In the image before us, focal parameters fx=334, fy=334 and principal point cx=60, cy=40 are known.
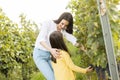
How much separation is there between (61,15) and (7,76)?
4.92 meters

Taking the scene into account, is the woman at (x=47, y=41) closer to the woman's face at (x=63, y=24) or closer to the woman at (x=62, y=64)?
the woman's face at (x=63, y=24)

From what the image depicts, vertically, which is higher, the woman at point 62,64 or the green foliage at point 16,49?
the woman at point 62,64

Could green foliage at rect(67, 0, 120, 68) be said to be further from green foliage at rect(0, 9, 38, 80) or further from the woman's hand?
green foliage at rect(0, 9, 38, 80)

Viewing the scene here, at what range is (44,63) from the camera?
409 cm

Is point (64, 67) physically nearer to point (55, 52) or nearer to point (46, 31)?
point (55, 52)

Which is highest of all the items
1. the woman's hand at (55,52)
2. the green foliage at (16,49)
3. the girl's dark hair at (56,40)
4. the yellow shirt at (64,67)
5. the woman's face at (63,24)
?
the woman's face at (63,24)

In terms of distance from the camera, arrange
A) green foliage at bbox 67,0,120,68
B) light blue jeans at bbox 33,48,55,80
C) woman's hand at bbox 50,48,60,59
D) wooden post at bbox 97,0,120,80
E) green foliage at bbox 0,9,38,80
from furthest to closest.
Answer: green foliage at bbox 0,9,38,80 → green foliage at bbox 67,0,120,68 → light blue jeans at bbox 33,48,55,80 → woman's hand at bbox 50,48,60,59 → wooden post at bbox 97,0,120,80

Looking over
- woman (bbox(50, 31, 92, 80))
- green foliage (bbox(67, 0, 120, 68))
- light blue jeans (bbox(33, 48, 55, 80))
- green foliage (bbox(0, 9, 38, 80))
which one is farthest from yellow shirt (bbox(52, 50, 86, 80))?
green foliage (bbox(0, 9, 38, 80))

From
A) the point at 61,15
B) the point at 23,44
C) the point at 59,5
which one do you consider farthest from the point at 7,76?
the point at 61,15

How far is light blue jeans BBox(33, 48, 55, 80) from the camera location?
4.05 meters

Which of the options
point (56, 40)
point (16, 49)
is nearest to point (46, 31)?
point (56, 40)

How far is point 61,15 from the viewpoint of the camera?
4109 mm

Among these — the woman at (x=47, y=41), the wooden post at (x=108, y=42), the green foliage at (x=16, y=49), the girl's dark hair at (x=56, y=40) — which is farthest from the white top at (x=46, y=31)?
the green foliage at (x=16, y=49)

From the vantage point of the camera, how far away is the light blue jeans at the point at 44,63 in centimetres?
405
